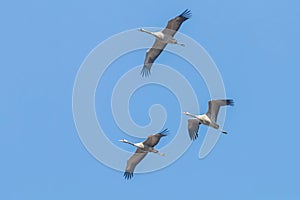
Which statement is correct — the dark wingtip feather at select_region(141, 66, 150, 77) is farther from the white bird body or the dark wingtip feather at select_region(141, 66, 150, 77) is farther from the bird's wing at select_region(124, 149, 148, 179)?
the bird's wing at select_region(124, 149, 148, 179)

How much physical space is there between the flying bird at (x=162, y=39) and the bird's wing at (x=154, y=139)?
3.47 metres

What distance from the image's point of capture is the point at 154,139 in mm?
55562

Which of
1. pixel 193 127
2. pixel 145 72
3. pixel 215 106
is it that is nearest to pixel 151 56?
pixel 145 72

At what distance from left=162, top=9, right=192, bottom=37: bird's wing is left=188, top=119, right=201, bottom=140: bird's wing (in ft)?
12.2

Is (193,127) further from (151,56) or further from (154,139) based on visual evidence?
(151,56)

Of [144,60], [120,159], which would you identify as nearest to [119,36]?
[144,60]

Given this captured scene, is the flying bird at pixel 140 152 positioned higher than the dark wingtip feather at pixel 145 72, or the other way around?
the dark wingtip feather at pixel 145 72

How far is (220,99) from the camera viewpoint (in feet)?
183

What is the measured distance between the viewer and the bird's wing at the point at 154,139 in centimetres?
5475

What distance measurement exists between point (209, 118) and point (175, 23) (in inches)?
168

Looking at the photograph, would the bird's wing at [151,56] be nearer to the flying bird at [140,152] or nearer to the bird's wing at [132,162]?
the flying bird at [140,152]

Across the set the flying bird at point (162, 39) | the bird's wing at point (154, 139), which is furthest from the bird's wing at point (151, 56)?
the bird's wing at point (154, 139)

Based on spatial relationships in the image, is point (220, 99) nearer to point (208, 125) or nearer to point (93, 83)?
point (208, 125)

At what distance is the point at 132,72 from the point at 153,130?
2.78 meters
